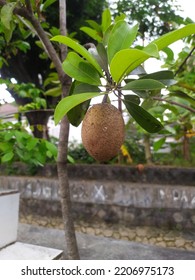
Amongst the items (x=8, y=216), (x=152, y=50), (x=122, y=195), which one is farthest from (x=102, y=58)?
(x=122, y=195)

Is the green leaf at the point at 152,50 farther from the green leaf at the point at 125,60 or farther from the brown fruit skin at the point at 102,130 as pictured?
the brown fruit skin at the point at 102,130

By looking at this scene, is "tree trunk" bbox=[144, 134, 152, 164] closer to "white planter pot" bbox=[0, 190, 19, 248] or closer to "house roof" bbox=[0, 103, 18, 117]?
"house roof" bbox=[0, 103, 18, 117]

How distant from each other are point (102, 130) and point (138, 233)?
233 cm

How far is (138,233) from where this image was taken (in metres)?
2.69

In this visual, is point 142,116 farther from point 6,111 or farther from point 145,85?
point 6,111

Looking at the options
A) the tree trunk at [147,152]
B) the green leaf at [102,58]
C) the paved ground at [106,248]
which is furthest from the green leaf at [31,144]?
the tree trunk at [147,152]

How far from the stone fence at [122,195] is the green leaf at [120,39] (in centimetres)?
224

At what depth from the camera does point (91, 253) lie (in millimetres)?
2109

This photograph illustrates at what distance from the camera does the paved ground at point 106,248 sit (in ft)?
6.64

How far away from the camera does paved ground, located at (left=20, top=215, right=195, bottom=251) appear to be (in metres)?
2.48

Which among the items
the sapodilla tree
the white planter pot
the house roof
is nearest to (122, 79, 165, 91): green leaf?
the sapodilla tree

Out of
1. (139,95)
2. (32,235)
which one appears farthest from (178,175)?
(139,95)

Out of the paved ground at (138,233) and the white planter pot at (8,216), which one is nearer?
the white planter pot at (8,216)

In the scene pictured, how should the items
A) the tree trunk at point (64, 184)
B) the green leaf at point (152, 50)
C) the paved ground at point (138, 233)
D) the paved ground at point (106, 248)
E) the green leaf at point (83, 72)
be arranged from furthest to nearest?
1. the paved ground at point (138, 233)
2. the paved ground at point (106, 248)
3. the tree trunk at point (64, 184)
4. the green leaf at point (83, 72)
5. the green leaf at point (152, 50)
